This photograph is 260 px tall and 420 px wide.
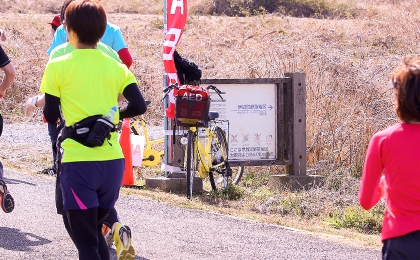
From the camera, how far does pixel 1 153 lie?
11.5m

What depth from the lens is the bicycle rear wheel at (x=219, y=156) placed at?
9.26 metres

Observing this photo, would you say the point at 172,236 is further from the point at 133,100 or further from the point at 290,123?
the point at 290,123

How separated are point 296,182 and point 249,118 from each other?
3.39 ft

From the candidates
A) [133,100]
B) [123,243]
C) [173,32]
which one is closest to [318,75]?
[173,32]

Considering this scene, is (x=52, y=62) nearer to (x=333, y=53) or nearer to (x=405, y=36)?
(x=333, y=53)

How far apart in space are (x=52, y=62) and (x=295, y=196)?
529cm

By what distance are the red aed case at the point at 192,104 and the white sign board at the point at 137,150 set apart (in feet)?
5.57

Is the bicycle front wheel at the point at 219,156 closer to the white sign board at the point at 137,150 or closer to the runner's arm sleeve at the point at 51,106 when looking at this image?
the white sign board at the point at 137,150

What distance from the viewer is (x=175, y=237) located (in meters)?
6.52

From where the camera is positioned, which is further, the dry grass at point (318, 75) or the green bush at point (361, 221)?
the dry grass at point (318, 75)

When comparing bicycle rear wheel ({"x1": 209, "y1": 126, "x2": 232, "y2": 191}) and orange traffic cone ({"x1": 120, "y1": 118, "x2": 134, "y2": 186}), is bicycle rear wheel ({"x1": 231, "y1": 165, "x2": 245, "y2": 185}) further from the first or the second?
orange traffic cone ({"x1": 120, "y1": 118, "x2": 134, "y2": 186})

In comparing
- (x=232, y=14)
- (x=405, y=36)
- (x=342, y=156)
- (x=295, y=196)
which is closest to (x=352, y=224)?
(x=295, y=196)

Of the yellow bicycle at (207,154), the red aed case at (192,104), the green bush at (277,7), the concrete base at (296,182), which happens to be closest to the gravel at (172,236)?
the yellow bicycle at (207,154)

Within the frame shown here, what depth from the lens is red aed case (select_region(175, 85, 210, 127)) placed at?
8.38 meters
